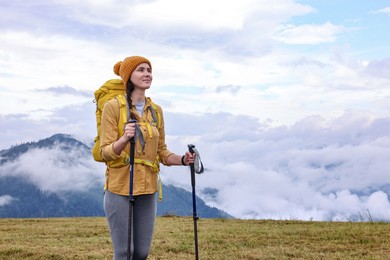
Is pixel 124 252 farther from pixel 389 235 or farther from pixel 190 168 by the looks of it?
pixel 389 235

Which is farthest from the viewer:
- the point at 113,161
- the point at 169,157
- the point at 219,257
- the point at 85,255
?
the point at 85,255

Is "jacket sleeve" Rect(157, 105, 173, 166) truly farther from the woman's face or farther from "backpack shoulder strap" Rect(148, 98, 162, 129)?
the woman's face

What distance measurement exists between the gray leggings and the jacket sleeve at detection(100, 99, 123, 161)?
20.3 inches

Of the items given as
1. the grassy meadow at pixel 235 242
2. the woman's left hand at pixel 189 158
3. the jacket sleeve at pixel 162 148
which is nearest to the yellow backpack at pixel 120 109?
the jacket sleeve at pixel 162 148

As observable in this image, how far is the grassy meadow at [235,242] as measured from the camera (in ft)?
39.5

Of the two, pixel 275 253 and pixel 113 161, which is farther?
pixel 275 253

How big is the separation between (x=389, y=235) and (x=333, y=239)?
165 centimetres

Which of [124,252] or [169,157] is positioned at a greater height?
[169,157]

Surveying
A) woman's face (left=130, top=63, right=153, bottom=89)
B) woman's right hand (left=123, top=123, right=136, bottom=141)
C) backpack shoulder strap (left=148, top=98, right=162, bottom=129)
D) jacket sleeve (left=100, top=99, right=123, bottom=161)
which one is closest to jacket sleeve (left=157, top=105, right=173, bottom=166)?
backpack shoulder strap (left=148, top=98, right=162, bottom=129)

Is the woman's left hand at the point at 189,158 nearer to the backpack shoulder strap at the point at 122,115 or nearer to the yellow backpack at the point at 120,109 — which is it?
the yellow backpack at the point at 120,109

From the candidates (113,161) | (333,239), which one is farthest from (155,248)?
(113,161)

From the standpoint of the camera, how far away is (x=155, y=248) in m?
12.9

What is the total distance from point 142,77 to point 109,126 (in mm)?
696

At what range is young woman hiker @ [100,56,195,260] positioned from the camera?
5.70 metres
